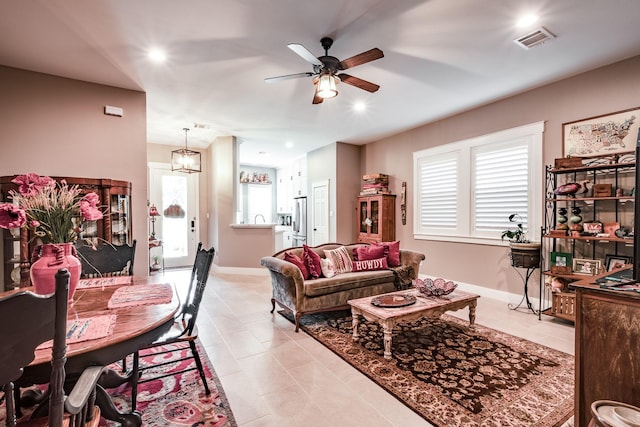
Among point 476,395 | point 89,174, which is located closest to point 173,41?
point 89,174

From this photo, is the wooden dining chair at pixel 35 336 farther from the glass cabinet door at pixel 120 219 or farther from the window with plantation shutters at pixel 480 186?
the window with plantation shutters at pixel 480 186

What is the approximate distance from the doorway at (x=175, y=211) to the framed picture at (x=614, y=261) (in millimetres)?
7145

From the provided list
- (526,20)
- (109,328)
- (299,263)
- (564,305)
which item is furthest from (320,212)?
(109,328)

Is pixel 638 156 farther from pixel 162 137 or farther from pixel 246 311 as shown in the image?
pixel 162 137

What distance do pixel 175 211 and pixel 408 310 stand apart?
19.0 ft

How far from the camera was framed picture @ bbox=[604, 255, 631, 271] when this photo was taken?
9.88 feet

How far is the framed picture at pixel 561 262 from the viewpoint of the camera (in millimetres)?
3367

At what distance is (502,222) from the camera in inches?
167

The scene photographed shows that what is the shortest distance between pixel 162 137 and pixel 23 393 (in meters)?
Answer: 5.22

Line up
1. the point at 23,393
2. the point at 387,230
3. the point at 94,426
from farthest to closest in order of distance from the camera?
the point at 387,230, the point at 23,393, the point at 94,426

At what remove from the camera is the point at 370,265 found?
3916 millimetres

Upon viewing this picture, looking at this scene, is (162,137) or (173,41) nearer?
(173,41)

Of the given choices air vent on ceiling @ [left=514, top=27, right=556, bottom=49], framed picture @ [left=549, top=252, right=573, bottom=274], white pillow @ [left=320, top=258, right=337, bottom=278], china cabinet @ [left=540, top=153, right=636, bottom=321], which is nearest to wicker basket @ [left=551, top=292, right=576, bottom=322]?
china cabinet @ [left=540, top=153, right=636, bottom=321]

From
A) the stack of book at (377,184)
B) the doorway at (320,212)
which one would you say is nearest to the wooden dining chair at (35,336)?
the stack of book at (377,184)
